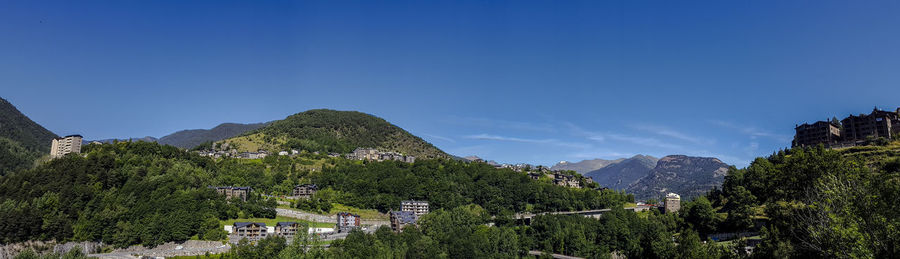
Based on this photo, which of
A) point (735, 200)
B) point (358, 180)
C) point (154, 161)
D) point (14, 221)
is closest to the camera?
point (14, 221)

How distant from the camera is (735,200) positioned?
81.0 metres

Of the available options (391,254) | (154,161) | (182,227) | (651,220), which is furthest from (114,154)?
(651,220)

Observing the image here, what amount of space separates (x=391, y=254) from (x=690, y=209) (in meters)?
50.3

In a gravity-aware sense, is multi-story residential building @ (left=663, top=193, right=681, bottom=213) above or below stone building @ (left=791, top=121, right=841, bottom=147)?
below

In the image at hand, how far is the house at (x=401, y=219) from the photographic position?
89981 mm

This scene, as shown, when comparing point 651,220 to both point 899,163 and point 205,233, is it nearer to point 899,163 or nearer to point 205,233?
point 899,163

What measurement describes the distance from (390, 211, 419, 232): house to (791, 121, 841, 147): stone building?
72.9m

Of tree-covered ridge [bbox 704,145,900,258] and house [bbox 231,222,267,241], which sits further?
house [bbox 231,222,267,241]

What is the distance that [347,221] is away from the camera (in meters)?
86.8

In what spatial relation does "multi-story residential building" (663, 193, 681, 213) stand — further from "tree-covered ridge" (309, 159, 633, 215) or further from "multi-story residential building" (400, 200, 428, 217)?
"multi-story residential building" (400, 200, 428, 217)

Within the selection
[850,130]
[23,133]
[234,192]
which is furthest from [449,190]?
[23,133]

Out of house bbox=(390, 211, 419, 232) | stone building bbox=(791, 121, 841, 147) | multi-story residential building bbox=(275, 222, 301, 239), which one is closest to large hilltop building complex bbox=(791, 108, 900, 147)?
stone building bbox=(791, 121, 841, 147)

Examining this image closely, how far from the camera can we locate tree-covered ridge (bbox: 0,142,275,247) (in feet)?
229

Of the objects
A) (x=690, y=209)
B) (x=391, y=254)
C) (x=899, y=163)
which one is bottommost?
(x=391, y=254)
